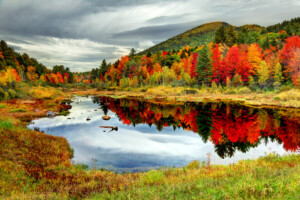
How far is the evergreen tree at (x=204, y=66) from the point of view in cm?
5656

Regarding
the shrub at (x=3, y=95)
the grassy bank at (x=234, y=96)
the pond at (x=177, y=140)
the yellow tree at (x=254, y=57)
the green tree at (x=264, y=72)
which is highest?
the yellow tree at (x=254, y=57)

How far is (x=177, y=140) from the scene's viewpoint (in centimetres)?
1828

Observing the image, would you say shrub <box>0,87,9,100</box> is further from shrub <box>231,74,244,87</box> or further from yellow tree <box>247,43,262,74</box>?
yellow tree <box>247,43,262,74</box>

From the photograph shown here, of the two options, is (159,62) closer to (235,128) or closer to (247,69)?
(247,69)

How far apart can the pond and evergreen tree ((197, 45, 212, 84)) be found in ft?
110

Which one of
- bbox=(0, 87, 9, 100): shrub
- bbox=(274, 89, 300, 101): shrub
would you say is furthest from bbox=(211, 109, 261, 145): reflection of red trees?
bbox=(0, 87, 9, 100): shrub

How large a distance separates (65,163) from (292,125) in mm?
24017

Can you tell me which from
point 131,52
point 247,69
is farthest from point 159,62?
point 247,69

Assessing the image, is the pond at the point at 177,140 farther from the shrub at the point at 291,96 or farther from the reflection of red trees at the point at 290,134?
the shrub at the point at 291,96

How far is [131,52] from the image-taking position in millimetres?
122562

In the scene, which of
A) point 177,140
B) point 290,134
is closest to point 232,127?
point 290,134

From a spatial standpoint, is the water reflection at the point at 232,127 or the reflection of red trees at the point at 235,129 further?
the reflection of red trees at the point at 235,129

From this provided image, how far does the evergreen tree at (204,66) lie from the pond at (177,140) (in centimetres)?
3338

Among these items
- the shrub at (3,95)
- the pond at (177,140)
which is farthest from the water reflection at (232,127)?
the shrub at (3,95)
